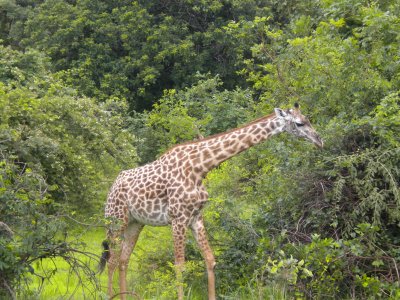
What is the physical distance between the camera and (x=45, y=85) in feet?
50.1

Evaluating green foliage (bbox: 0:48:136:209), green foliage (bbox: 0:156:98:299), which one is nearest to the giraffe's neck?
green foliage (bbox: 0:156:98:299)

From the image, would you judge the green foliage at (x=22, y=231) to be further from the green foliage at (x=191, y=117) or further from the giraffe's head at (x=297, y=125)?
the green foliage at (x=191, y=117)

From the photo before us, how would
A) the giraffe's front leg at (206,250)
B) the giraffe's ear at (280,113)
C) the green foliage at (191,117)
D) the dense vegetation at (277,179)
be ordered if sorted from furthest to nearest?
the green foliage at (191,117) → the giraffe's ear at (280,113) → the giraffe's front leg at (206,250) → the dense vegetation at (277,179)

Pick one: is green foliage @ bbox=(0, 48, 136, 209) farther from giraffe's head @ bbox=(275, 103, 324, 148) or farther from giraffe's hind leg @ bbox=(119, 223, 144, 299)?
giraffe's head @ bbox=(275, 103, 324, 148)

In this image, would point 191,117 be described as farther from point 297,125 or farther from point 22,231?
point 22,231

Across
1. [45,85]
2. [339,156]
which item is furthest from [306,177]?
[45,85]

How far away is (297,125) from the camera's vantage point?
941cm

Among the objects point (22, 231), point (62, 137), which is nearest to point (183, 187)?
point (22, 231)

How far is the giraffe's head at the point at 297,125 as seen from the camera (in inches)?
368

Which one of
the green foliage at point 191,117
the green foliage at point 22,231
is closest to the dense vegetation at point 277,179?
the green foliage at point 22,231

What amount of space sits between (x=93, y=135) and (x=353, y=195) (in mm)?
5981

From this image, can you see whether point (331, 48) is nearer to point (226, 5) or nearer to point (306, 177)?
point (306, 177)

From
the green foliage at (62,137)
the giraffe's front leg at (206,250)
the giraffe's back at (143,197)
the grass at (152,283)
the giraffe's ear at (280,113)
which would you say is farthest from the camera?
the green foliage at (62,137)

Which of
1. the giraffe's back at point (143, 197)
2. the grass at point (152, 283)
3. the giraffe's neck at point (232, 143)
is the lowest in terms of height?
→ the grass at point (152, 283)
